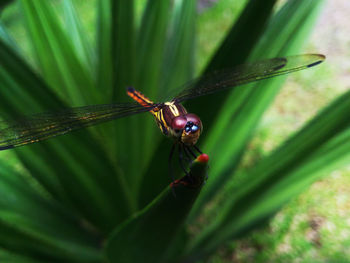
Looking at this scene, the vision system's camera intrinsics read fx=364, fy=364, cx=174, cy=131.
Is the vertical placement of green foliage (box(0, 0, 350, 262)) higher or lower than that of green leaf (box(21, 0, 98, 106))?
lower

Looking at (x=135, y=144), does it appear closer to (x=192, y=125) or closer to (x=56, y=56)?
(x=56, y=56)

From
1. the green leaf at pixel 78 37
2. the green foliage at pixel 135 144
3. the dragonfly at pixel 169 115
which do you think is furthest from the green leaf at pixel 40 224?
the green leaf at pixel 78 37

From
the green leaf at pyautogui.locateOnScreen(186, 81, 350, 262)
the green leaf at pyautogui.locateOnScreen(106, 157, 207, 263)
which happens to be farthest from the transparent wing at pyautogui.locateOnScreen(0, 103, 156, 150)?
the green leaf at pyautogui.locateOnScreen(186, 81, 350, 262)

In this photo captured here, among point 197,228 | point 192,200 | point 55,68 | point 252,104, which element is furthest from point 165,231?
point 197,228

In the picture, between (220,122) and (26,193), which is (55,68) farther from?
(220,122)

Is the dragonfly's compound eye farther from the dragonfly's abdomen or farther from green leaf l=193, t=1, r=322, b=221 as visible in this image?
green leaf l=193, t=1, r=322, b=221

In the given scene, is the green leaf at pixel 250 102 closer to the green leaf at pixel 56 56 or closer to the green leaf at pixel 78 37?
the green leaf at pixel 56 56

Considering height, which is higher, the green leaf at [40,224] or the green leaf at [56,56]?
the green leaf at [56,56]
